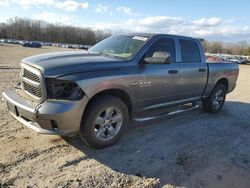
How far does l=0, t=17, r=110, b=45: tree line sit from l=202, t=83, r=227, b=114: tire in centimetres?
12156

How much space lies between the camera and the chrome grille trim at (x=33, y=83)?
12.5 feet

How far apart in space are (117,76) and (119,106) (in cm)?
50

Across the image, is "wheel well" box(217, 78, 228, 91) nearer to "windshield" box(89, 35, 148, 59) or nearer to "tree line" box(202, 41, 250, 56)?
"windshield" box(89, 35, 148, 59)

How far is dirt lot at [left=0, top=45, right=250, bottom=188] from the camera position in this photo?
355 cm

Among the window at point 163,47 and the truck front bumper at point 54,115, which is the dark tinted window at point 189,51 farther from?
the truck front bumper at point 54,115

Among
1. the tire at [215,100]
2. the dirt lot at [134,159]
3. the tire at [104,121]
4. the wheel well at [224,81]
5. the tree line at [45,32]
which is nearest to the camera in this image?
the dirt lot at [134,159]

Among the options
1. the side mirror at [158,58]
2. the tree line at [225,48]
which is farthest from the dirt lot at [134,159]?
the tree line at [225,48]

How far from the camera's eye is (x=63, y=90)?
3834mm

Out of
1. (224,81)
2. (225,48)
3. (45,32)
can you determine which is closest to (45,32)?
(45,32)

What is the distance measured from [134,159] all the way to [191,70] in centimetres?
264

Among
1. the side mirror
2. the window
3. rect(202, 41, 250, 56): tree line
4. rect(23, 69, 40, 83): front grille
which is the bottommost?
rect(202, 41, 250, 56): tree line

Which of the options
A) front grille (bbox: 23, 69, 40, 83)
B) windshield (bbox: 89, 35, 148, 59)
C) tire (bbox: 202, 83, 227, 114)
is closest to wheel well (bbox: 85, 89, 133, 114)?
windshield (bbox: 89, 35, 148, 59)

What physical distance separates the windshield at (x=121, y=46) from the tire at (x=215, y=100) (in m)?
2.91

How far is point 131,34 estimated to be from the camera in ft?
18.3
